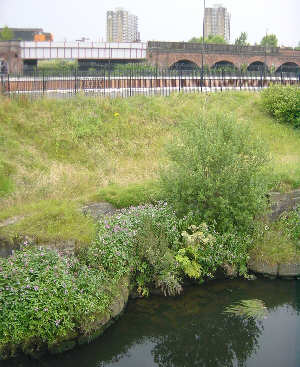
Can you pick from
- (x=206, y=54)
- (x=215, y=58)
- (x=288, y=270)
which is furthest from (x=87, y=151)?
(x=215, y=58)

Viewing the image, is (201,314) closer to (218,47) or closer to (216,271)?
(216,271)

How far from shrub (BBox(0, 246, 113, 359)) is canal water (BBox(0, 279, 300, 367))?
496mm

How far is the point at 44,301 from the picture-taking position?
30.7ft

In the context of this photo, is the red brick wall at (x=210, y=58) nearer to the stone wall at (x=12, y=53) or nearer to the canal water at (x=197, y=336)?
the stone wall at (x=12, y=53)

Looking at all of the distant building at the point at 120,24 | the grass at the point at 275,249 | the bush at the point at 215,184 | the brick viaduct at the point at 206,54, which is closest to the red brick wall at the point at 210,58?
the brick viaduct at the point at 206,54

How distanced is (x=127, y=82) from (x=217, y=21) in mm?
85467

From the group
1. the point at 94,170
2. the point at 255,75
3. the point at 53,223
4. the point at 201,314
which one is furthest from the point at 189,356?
the point at 255,75

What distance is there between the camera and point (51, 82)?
21406mm

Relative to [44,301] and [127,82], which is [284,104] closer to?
[127,82]

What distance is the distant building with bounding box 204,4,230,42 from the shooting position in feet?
330

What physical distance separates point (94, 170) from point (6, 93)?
6028 millimetres

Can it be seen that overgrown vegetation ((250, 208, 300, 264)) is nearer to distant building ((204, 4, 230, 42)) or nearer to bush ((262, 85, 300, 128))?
bush ((262, 85, 300, 128))

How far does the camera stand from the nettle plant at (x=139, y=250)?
1116cm

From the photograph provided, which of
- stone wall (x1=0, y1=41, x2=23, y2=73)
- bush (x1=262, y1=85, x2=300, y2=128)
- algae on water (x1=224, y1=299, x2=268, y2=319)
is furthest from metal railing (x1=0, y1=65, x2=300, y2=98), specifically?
stone wall (x1=0, y1=41, x2=23, y2=73)
